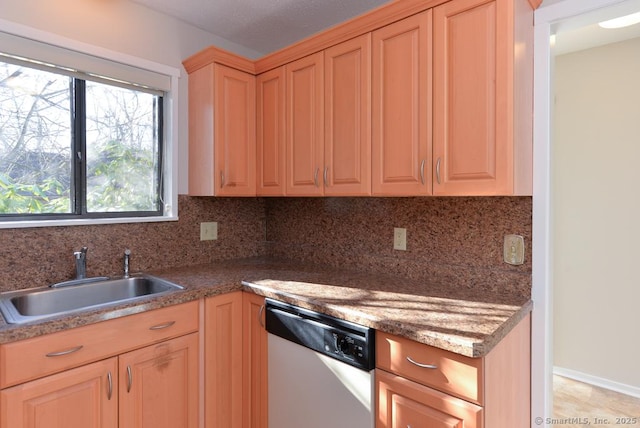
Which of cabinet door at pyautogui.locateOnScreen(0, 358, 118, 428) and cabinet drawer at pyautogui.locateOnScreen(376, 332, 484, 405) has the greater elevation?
cabinet drawer at pyautogui.locateOnScreen(376, 332, 484, 405)

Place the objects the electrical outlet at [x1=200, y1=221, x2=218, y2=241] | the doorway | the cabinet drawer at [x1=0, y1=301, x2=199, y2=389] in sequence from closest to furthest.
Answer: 1. the cabinet drawer at [x1=0, y1=301, x2=199, y2=389]
2. the electrical outlet at [x1=200, y1=221, x2=218, y2=241]
3. the doorway

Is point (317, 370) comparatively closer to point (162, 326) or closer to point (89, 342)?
point (162, 326)

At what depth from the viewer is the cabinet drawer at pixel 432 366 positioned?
107cm

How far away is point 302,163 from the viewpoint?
6.56ft

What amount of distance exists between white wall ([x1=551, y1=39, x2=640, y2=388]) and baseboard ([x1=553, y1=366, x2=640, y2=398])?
0.02 metres

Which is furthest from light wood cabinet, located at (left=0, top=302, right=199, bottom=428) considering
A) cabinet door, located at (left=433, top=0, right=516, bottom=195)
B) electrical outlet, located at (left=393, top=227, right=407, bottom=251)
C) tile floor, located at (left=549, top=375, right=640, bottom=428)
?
tile floor, located at (left=549, top=375, right=640, bottom=428)

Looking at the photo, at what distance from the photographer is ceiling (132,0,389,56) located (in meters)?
1.99

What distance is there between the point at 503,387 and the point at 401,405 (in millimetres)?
358

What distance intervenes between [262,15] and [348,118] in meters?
0.90

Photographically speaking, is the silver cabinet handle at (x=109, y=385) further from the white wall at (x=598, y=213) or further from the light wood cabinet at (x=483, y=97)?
the white wall at (x=598, y=213)

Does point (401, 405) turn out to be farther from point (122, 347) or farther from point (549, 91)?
point (549, 91)

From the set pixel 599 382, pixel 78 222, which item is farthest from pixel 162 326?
pixel 599 382

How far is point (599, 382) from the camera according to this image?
254cm

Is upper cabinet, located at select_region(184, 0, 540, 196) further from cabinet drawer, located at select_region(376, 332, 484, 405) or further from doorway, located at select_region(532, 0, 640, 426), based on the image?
doorway, located at select_region(532, 0, 640, 426)
